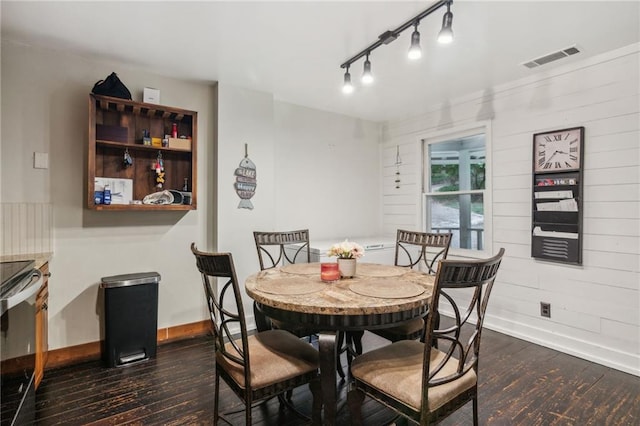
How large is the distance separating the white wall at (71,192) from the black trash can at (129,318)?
26cm

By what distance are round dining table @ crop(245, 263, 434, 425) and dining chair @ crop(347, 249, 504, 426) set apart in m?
0.14

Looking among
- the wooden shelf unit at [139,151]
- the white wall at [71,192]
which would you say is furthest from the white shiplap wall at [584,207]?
the white wall at [71,192]

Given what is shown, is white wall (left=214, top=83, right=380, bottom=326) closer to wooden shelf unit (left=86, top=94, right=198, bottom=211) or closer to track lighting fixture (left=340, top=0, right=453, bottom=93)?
wooden shelf unit (left=86, top=94, right=198, bottom=211)

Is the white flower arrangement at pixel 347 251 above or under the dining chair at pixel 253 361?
above

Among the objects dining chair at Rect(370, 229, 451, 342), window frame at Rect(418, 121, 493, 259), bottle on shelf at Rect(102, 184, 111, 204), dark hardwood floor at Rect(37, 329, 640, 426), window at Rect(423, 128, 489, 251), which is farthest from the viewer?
window at Rect(423, 128, 489, 251)

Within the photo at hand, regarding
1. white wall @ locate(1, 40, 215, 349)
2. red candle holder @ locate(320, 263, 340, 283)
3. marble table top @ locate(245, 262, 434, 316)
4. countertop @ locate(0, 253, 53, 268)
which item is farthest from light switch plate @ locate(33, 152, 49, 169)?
red candle holder @ locate(320, 263, 340, 283)

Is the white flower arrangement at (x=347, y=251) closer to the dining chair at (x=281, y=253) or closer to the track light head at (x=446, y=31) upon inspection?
the dining chair at (x=281, y=253)

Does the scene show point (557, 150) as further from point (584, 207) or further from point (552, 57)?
point (552, 57)

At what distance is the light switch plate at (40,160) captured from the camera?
8.58ft

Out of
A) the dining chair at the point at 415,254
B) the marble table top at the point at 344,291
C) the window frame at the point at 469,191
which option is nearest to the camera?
the marble table top at the point at 344,291

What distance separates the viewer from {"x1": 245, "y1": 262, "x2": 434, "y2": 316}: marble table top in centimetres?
153

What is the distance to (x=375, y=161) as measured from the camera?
4852mm

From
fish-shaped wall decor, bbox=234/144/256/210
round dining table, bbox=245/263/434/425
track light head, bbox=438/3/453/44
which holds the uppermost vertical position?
track light head, bbox=438/3/453/44

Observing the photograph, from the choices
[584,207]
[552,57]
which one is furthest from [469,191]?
[552,57]
